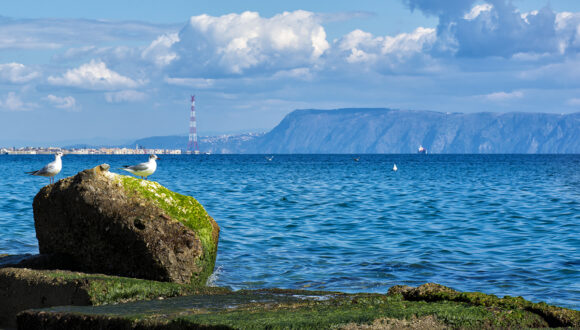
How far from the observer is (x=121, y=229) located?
10.3 metres

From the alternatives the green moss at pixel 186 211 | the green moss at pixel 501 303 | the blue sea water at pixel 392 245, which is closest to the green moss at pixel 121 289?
the green moss at pixel 186 211

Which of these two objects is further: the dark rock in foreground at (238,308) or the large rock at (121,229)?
the large rock at (121,229)

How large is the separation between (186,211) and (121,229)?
1242mm

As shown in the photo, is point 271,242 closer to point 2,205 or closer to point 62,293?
point 62,293

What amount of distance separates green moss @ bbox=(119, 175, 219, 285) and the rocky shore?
0.8 inches

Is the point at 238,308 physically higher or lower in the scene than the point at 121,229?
lower

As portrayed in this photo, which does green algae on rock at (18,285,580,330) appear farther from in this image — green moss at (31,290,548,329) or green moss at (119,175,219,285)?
green moss at (119,175,219,285)

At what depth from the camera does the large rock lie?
10.3 m

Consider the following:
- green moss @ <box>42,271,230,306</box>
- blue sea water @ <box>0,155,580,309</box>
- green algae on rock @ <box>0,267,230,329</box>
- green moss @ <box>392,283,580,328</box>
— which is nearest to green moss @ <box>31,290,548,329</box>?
green moss @ <box>392,283,580,328</box>

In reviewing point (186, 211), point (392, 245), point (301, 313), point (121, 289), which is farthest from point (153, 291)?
point (392, 245)

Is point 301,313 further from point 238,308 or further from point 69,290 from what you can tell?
point 69,290

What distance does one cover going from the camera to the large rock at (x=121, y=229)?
407 inches

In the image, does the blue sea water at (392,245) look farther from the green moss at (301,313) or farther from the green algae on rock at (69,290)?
the green moss at (301,313)

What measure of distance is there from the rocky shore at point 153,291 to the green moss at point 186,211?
0.07 feet
